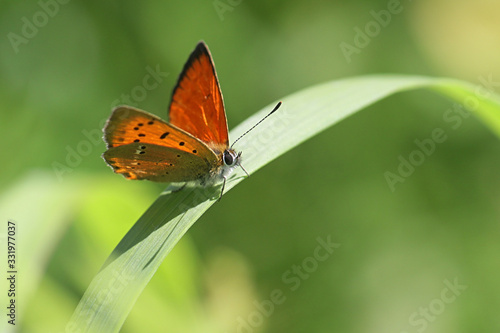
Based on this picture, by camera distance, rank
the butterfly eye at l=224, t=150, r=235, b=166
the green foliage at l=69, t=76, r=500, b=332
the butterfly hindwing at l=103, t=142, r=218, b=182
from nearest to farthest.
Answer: the green foliage at l=69, t=76, r=500, b=332
the butterfly hindwing at l=103, t=142, r=218, b=182
the butterfly eye at l=224, t=150, r=235, b=166

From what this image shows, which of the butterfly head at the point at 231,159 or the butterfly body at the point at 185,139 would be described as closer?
the butterfly body at the point at 185,139

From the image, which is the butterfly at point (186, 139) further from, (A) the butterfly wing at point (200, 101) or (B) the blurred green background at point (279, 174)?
(B) the blurred green background at point (279, 174)

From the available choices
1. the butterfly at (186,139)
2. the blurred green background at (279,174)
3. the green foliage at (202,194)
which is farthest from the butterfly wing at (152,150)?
the blurred green background at (279,174)

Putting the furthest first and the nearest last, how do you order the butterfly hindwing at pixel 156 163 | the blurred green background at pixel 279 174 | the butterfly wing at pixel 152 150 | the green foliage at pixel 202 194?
the blurred green background at pixel 279 174, the butterfly hindwing at pixel 156 163, the butterfly wing at pixel 152 150, the green foliage at pixel 202 194

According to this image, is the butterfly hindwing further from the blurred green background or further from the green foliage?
the blurred green background

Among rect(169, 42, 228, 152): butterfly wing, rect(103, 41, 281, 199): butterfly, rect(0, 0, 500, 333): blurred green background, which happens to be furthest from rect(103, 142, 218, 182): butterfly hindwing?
rect(0, 0, 500, 333): blurred green background

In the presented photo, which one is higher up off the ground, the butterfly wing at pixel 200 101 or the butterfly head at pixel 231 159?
the butterfly wing at pixel 200 101

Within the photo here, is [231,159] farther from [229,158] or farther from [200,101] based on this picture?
[200,101]
